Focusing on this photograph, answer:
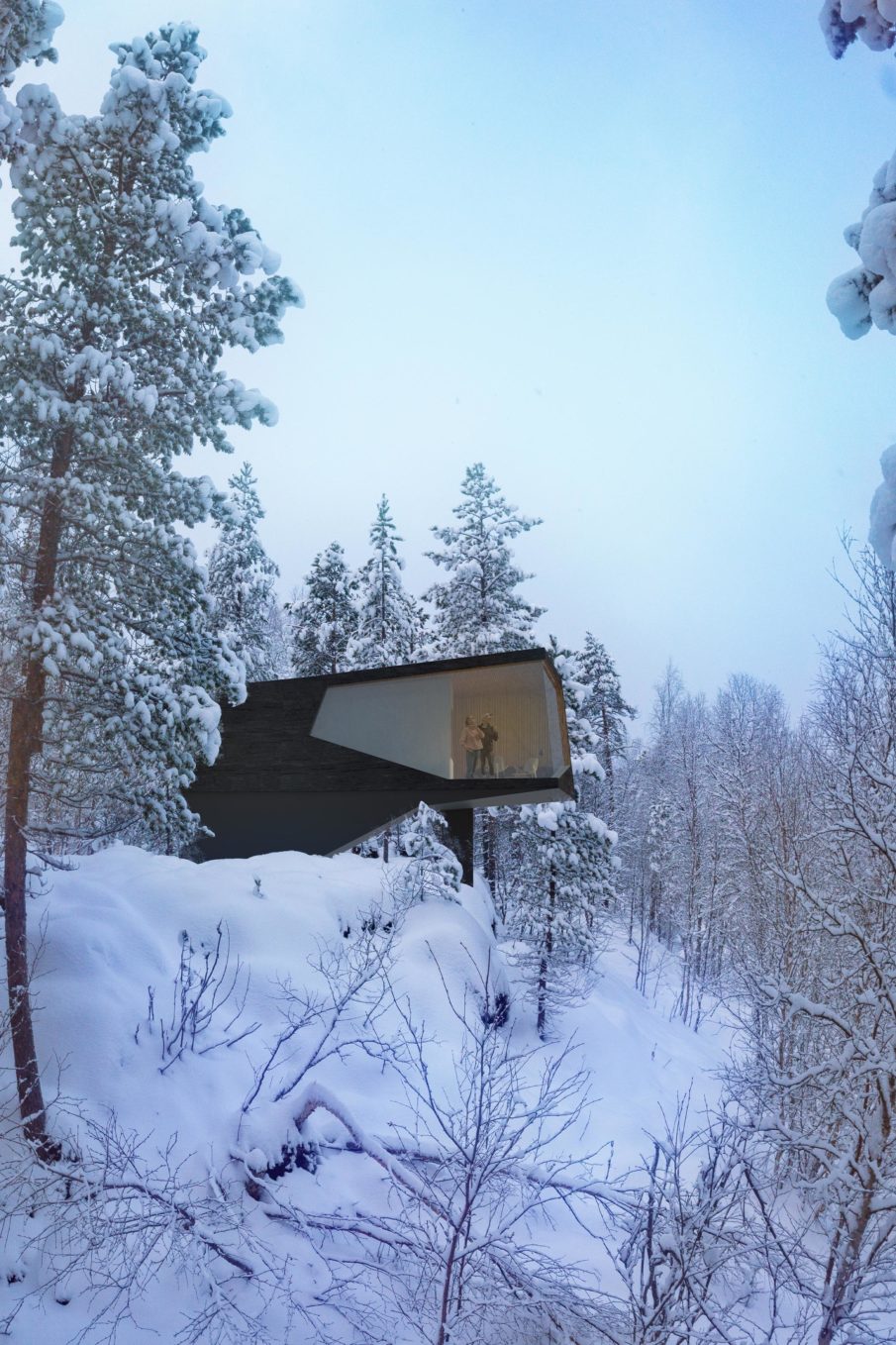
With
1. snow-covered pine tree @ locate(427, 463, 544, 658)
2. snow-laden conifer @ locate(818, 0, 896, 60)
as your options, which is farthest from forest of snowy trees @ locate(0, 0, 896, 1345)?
snow-covered pine tree @ locate(427, 463, 544, 658)

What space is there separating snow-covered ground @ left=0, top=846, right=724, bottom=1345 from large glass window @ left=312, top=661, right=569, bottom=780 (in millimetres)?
4021

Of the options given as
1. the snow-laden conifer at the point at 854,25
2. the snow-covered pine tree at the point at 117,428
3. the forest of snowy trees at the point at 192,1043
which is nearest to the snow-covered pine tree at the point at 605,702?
the forest of snowy trees at the point at 192,1043

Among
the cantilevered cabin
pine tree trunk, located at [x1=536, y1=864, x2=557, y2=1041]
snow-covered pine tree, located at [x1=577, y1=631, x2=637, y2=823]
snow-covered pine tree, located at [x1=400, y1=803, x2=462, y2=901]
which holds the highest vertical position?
snow-covered pine tree, located at [x1=577, y1=631, x2=637, y2=823]

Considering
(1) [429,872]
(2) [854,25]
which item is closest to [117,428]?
(2) [854,25]

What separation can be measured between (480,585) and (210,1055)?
56.3 ft

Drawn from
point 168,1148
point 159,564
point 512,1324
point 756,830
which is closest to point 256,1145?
point 168,1148

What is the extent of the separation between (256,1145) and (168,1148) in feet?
3.67

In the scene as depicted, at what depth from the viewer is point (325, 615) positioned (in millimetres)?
29656

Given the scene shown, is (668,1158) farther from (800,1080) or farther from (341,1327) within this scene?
(341,1327)

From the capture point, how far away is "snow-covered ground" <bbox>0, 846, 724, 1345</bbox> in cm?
698

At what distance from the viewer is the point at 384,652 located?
90.5 feet

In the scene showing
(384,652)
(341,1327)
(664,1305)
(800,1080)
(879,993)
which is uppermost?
(384,652)

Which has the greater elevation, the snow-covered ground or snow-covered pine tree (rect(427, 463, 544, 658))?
snow-covered pine tree (rect(427, 463, 544, 658))

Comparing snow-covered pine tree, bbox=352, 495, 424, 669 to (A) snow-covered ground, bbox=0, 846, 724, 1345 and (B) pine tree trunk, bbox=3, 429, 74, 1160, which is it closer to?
(A) snow-covered ground, bbox=0, 846, 724, 1345
